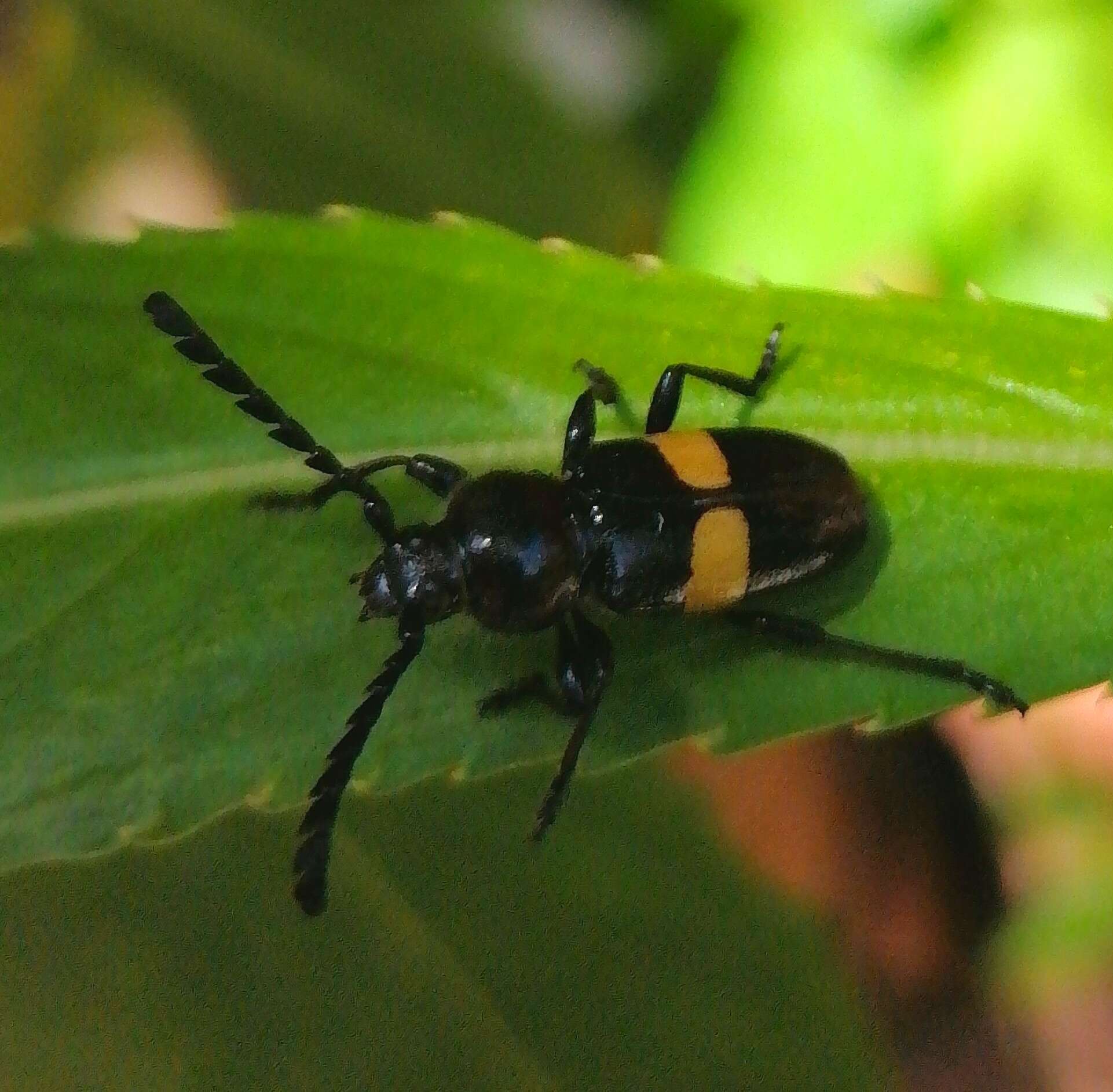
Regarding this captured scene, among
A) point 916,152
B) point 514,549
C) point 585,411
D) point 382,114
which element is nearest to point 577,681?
point 514,549

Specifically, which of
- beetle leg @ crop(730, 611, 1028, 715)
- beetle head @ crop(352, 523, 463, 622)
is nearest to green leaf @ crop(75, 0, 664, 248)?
beetle head @ crop(352, 523, 463, 622)

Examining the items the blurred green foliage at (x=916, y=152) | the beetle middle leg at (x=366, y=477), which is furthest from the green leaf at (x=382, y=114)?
the beetle middle leg at (x=366, y=477)

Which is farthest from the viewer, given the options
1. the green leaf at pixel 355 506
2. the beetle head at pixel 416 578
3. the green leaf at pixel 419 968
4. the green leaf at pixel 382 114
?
the green leaf at pixel 382 114

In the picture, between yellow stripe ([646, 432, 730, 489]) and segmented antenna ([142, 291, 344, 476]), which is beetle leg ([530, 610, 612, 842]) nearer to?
yellow stripe ([646, 432, 730, 489])

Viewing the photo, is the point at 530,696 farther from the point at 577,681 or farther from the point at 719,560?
the point at 719,560

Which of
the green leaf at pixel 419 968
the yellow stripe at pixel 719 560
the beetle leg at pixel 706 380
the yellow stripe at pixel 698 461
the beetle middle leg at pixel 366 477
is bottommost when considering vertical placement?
the green leaf at pixel 419 968

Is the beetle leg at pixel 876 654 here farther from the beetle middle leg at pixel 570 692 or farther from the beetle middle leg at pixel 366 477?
the beetle middle leg at pixel 366 477
